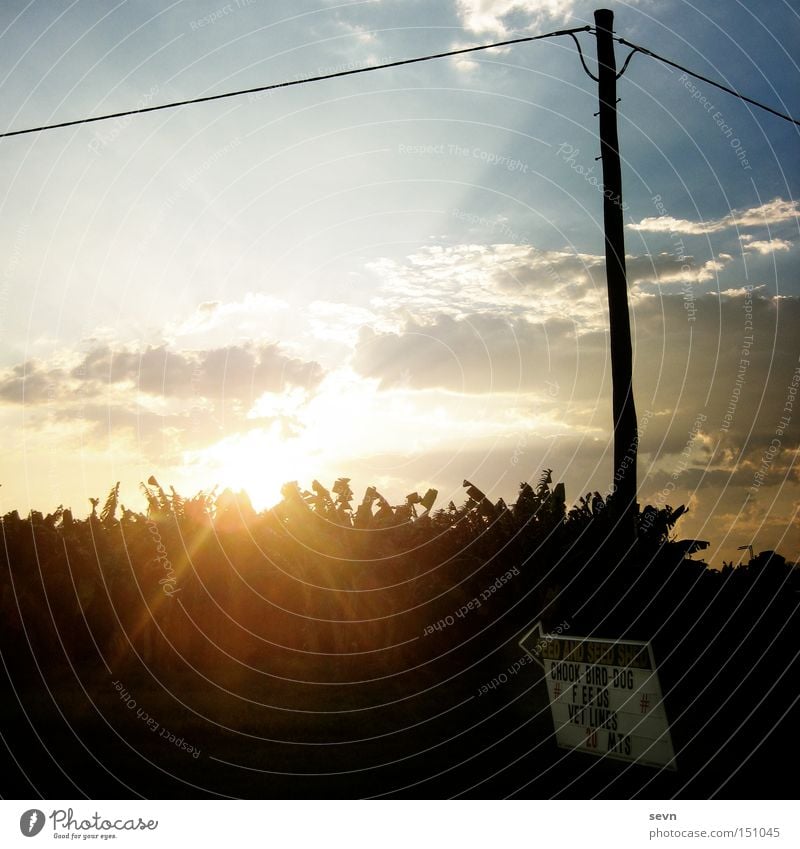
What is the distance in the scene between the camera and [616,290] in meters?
14.2

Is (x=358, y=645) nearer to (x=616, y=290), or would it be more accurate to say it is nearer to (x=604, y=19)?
(x=616, y=290)

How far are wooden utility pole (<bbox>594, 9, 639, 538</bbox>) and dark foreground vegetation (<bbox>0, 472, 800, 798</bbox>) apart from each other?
97cm

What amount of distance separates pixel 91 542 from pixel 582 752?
1346 cm

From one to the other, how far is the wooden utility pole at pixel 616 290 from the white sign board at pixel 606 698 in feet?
7.22

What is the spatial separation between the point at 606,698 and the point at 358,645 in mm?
7764

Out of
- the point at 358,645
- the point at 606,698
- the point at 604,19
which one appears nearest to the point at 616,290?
the point at 604,19

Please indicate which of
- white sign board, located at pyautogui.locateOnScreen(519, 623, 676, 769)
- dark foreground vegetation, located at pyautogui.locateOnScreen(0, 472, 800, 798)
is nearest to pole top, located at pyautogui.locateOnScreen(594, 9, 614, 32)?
dark foreground vegetation, located at pyautogui.locateOnScreen(0, 472, 800, 798)

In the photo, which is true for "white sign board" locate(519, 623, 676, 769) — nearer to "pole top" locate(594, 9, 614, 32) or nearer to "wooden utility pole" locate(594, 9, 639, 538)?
"wooden utility pole" locate(594, 9, 639, 538)

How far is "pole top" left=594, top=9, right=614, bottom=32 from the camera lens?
1432 cm

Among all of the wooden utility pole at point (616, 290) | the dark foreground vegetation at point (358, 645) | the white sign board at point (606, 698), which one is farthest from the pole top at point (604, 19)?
the white sign board at point (606, 698)

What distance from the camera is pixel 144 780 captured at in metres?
13.0

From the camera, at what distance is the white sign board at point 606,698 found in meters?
11.2

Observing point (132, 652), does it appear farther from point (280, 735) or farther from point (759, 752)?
point (759, 752)
